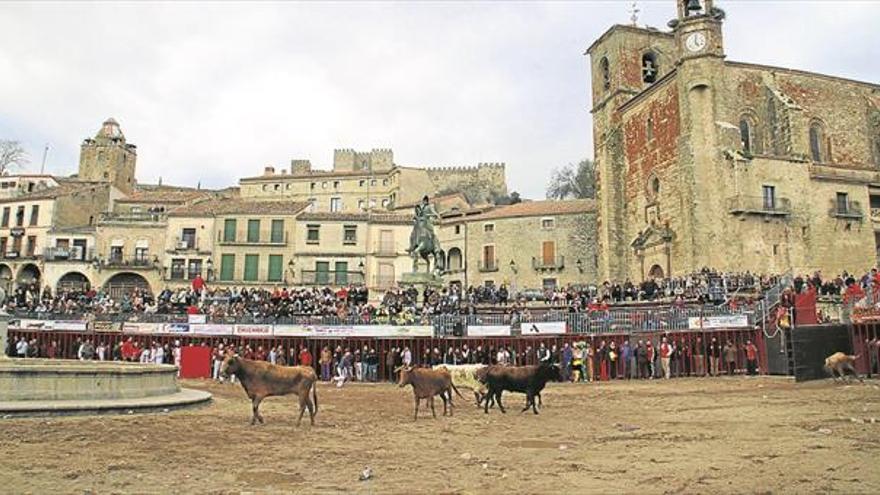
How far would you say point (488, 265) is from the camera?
55.1m

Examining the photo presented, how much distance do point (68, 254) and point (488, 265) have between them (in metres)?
33.7

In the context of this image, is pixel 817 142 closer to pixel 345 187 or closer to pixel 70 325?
pixel 70 325

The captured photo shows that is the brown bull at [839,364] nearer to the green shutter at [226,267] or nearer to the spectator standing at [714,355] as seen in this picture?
the spectator standing at [714,355]

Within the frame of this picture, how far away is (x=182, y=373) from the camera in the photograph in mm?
25938

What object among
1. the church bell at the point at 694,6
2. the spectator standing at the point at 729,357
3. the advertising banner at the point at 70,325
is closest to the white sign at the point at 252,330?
the advertising banner at the point at 70,325

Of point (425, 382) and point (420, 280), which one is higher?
point (420, 280)

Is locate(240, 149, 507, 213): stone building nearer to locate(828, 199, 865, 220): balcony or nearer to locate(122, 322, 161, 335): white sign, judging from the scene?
locate(828, 199, 865, 220): balcony

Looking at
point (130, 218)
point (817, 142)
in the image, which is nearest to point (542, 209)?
point (817, 142)

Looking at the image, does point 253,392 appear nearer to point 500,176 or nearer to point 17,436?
point 17,436

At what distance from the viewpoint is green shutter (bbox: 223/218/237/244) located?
Answer: 5031 centimetres

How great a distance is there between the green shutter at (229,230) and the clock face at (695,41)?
1376 inches

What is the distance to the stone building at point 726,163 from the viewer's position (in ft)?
126

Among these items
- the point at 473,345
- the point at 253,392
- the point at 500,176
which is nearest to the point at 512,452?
the point at 253,392

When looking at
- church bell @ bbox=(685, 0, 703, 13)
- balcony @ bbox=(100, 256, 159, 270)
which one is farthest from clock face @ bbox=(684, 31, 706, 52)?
balcony @ bbox=(100, 256, 159, 270)
